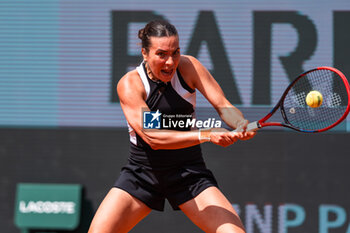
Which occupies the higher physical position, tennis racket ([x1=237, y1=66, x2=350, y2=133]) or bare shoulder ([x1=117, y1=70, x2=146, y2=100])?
bare shoulder ([x1=117, y1=70, x2=146, y2=100])

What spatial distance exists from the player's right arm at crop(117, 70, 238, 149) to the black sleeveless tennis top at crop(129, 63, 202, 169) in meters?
0.05

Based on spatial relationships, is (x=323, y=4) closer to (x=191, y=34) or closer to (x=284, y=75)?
→ (x=284, y=75)

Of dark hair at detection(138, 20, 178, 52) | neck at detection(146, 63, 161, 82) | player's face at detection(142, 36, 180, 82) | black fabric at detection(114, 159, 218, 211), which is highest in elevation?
dark hair at detection(138, 20, 178, 52)

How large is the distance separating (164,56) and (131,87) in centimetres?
26

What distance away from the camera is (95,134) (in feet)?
16.9

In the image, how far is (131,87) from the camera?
9.75 ft

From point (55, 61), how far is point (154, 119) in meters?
2.54

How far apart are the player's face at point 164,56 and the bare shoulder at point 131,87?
0.44ft

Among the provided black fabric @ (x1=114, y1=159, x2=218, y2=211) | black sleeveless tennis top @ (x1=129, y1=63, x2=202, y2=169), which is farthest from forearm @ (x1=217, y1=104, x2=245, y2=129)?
black fabric @ (x1=114, y1=159, x2=218, y2=211)

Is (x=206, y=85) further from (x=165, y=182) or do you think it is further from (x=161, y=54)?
(x=165, y=182)

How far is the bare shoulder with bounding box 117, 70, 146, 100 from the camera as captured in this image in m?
2.96

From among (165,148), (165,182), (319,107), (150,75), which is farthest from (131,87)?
(319,107)

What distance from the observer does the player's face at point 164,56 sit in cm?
287

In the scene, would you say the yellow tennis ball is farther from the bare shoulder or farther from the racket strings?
the bare shoulder
